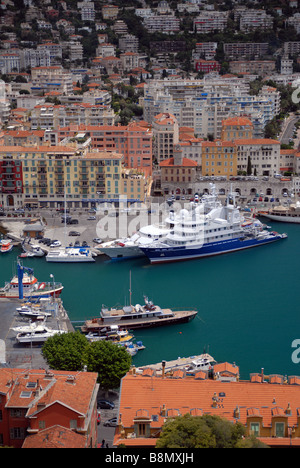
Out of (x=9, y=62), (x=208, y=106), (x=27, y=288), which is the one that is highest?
(x=9, y=62)

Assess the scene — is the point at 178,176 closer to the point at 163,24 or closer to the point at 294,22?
the point at 163,24

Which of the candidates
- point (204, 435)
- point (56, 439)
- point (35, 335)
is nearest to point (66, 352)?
point (35, 335)

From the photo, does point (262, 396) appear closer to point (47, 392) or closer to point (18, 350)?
point (47, 392)

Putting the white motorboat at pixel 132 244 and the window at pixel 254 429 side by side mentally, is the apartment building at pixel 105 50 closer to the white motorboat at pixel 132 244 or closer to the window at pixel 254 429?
the white motorboat at pixel 132 244

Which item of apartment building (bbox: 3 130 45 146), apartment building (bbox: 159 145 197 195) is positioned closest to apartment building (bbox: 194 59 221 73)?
apartment building (bbox: 3 130 45 146)
